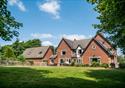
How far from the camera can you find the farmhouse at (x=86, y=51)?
63.8 m

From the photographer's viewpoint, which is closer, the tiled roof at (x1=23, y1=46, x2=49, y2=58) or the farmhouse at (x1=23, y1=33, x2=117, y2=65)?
the farmhouse at (x1=23, y1=33, x2=117, y2=65)

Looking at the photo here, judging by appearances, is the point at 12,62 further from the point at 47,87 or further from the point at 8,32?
the point at 47,87

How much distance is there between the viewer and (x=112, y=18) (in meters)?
21.0

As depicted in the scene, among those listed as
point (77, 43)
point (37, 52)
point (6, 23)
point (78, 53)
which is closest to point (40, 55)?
point (37, 52)

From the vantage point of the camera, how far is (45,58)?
80875mm

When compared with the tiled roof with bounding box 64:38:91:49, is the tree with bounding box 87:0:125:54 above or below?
below

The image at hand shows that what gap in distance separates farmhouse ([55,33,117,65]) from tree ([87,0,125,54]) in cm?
2921

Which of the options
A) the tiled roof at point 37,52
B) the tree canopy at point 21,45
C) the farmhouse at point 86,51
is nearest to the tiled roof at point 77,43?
the farmhouse at point 86,51

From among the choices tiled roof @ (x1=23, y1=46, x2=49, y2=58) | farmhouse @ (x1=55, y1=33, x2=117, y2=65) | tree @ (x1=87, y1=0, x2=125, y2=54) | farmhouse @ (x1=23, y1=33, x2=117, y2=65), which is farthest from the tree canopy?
tree @ (x1=87, y1=0, x2=125, y2=54)

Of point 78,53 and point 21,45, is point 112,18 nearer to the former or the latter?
point 78,53

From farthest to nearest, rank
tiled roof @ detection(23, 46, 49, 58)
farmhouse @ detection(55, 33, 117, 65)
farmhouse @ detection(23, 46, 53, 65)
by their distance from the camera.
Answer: tiled roof @ detection(23, 46, 49, 58) < farmhouse @ detection(23, 46, 53, 65) < farmhouse @ detection(55, 33, 117, 65)

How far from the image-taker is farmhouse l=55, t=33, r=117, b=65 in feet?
209

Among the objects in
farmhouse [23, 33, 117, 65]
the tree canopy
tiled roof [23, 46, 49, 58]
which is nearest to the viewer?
farmhouse [23, 33, 117, 65]

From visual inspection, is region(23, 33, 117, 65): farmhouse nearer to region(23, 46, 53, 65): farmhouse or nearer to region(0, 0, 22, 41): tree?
region(23, 46, 53, 65): farmhouse
